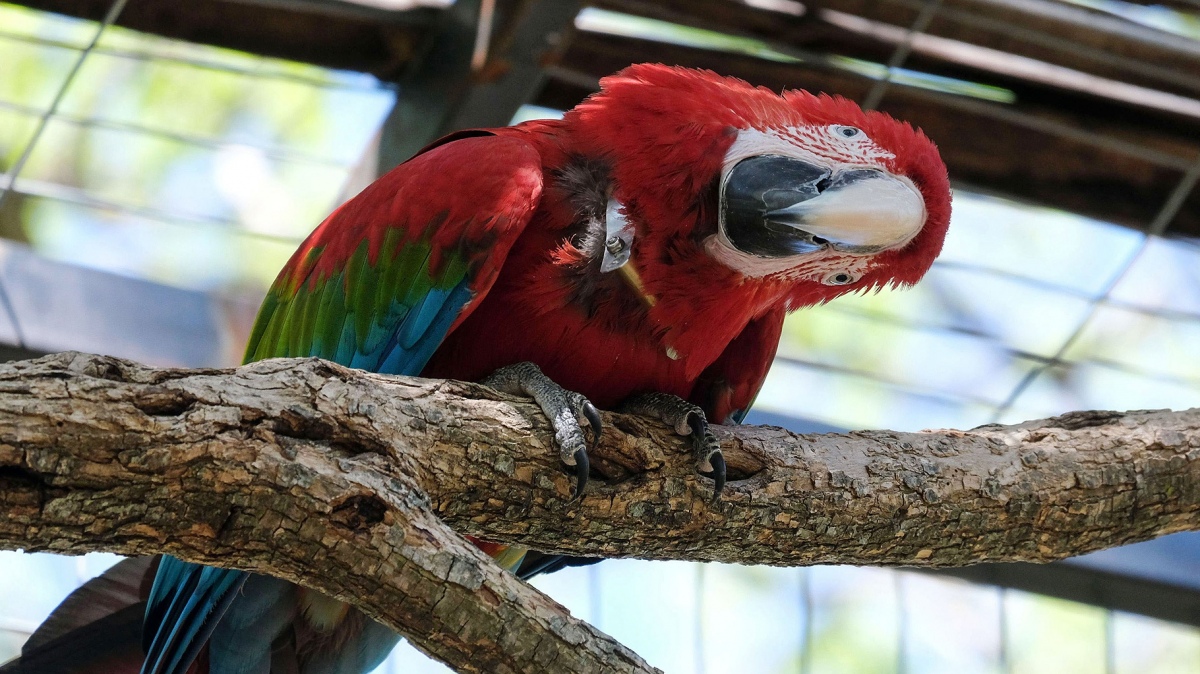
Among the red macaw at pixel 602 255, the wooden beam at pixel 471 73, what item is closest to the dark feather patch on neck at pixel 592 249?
the red macaw at pixel 602 255

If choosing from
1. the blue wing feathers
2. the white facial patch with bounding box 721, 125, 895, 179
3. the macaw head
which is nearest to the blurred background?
the macaw head

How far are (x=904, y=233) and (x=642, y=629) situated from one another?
15.1 feet

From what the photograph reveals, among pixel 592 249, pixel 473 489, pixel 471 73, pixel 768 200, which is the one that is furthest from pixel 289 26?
pixel 473 489

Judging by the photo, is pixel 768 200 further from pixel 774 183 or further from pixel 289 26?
pixel 289 26

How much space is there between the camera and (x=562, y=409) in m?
2.35

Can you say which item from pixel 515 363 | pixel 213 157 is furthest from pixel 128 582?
pixel 213 157

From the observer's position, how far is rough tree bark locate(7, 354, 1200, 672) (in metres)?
1.78

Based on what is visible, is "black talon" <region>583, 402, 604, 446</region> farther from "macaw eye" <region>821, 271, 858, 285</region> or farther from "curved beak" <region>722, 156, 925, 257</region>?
"macaw eye" <region>821, 271, 858, 285</region>

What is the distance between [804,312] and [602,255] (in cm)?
359

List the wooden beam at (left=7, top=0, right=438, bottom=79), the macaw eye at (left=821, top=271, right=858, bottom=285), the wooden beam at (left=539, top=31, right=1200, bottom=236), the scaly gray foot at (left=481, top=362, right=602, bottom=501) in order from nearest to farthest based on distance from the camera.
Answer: the scaly gray foot at (left=481, top=362, right=602, bottom=501) < the macaw eye at (left=821, top=271, right=858, bottom=285) < the wooden beam at (left=7, top=0, right=438, bottom=79) < the wooden beam at (left=539, top=31, right=1200, bottom=236)

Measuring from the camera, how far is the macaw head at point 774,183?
2.38 metres

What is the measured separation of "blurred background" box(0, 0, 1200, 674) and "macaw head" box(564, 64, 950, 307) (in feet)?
5.92

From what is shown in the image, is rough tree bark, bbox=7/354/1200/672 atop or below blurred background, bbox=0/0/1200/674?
below

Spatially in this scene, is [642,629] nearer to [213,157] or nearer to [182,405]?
[213,157]
